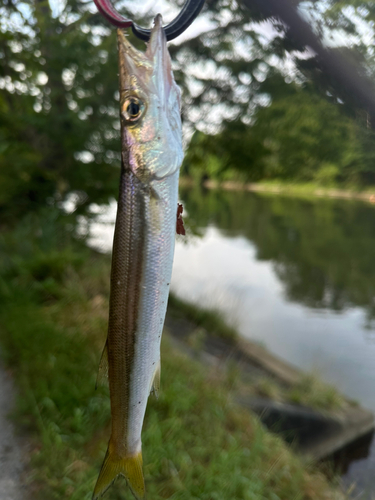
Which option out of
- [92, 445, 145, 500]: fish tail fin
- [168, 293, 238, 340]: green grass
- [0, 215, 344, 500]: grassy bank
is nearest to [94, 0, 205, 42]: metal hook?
[92, 445, 145, 500]: fish tail fin

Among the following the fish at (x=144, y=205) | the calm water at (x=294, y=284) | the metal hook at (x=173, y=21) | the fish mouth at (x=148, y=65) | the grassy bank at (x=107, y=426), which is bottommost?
the calm water at (x=294, y=284)

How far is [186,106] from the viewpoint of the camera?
25.7 feet

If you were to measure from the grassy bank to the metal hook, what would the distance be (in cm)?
269

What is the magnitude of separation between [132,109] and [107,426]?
2.80 m

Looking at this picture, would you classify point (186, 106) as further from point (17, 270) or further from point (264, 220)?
point (264, 220)

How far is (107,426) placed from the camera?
125 inches

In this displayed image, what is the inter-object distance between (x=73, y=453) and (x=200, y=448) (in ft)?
3.22

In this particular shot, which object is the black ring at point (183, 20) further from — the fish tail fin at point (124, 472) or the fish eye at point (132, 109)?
the fish tail fin at point (124, 472)

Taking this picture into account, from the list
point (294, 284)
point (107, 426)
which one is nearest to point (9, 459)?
point (107, 426)

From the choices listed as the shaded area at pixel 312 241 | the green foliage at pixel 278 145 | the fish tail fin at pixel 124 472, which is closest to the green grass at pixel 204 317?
the shaded area at pixel 312 241

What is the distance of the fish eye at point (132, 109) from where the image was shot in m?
1.13

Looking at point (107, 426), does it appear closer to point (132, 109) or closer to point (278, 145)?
point (132, 109)

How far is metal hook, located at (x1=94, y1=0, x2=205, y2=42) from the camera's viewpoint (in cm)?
108

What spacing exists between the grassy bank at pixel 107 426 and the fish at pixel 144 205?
1.95 meters
